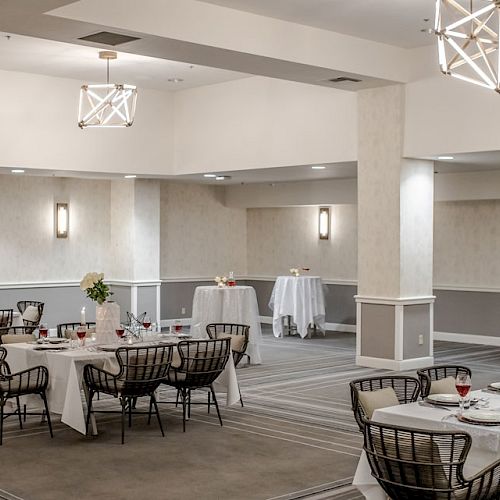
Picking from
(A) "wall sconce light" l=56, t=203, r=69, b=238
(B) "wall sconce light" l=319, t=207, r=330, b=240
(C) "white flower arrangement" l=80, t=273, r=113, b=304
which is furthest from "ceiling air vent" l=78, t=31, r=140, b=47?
(B) "wall sconce light" l=319, t=207, r=330, b=240

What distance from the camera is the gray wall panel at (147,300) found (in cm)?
1495

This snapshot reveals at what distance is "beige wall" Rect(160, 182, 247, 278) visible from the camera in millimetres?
16375

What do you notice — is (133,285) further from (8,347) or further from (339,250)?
(8,347)

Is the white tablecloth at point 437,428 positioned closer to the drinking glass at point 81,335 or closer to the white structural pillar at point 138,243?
the drinking glass at point 81,335

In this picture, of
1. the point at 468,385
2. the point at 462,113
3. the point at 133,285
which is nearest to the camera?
the point at 468,385

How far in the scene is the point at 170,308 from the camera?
645 inches

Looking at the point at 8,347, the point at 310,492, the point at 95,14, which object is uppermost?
the point at 95,14

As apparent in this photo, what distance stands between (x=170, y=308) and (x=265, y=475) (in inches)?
408

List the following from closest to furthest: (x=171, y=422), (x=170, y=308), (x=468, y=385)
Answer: (x=468, y=385), (x=171, y=422), (x=170, y=308)

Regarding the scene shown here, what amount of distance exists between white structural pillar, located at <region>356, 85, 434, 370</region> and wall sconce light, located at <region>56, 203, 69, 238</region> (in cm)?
577

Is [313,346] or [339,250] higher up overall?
[339,250]

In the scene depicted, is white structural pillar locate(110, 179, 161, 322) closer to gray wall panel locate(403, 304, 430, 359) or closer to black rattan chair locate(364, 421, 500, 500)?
gray wall panel locate(403, 304, 430, 359)

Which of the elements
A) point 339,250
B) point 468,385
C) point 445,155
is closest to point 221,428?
point 468,385

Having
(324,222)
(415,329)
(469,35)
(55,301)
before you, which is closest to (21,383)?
(469,35)
